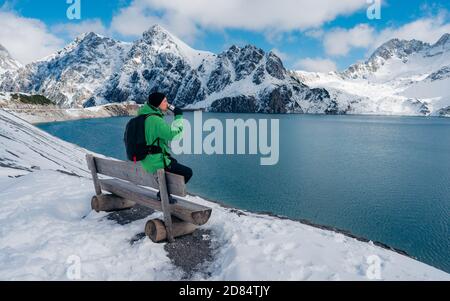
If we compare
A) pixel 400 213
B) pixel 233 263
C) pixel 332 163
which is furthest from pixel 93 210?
pixel 332 163

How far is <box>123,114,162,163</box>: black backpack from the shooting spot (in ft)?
30.3

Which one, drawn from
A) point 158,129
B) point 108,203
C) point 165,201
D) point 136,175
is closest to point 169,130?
point 158,129

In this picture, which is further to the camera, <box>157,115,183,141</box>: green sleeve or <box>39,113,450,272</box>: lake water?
<box>39,113,450,272</box>: lake water

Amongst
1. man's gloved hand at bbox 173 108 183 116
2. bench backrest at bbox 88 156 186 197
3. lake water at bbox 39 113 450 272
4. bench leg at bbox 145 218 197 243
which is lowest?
lake water at bbox 39 113 450 272

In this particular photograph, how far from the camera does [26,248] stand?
30.6ft

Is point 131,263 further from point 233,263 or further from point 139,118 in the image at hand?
point 139,118

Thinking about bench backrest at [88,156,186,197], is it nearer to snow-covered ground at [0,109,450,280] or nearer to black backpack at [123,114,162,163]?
black backpack at [123,114,162,163]

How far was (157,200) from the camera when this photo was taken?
396 inches

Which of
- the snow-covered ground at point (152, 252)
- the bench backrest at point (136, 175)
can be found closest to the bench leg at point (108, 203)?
the snow-covered ground at point (152, 252)

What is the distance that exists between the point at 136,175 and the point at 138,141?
1.54m

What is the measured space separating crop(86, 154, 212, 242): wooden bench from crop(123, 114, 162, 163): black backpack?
0.66m

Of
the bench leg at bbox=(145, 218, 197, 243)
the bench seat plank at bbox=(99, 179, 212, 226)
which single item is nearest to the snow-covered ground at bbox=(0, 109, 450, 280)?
the bench leg at bbox=(145, 218, 197, 243)

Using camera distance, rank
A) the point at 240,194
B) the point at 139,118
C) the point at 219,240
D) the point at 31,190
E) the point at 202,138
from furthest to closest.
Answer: the point at 202,138, the point at 240,194, the point at 31,190, the point at 219,240, the point at 139,118

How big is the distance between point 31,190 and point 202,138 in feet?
232
